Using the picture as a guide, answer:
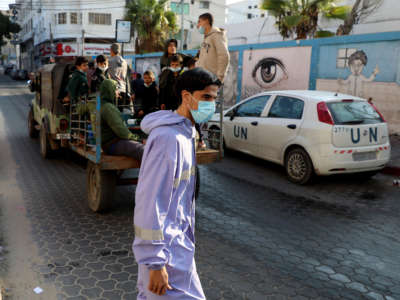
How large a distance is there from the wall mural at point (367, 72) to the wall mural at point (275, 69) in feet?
2.76

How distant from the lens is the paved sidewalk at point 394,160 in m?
8.46

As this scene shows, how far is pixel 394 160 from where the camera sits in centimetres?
916

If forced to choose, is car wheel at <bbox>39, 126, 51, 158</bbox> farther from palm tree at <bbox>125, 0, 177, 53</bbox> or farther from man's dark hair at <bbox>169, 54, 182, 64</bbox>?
palm tree at <bbox>125, 0, 177, 53</bbox>

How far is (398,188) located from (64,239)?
5894 millimetres

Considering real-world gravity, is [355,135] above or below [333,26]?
below

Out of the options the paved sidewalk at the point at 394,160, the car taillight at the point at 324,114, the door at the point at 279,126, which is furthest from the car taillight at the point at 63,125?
the paved sidewalk at the point at 394,160

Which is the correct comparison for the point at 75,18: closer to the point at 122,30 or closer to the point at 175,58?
the point at 122,30

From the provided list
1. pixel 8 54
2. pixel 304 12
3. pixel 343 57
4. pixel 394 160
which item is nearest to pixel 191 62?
pixel 394 160

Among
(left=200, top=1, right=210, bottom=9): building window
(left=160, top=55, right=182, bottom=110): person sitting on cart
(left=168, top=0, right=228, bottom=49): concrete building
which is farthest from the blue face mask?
(left=200, top=1, right=210, bottom=9): building window

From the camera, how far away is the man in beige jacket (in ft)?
20.5

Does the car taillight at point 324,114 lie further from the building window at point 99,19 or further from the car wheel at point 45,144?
the building window at point 99,19

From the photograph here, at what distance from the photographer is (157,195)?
1826 millimetres

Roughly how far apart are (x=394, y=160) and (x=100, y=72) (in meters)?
6.80

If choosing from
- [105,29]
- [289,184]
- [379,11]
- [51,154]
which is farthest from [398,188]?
[105,29]
